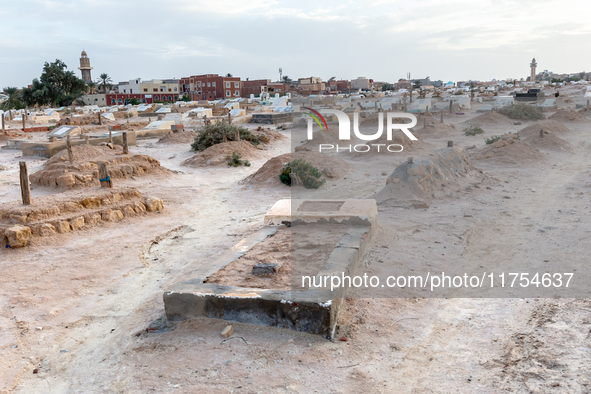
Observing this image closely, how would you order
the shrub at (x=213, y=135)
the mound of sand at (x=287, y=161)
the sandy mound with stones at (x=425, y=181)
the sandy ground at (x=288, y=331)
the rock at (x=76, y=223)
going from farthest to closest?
the shrub at (x=213, y=135) → the mound of sand at (x=287, y=161) → the sandy mound with stones at (x=425, y=181) → the rock at (x=76, y=223) → the sandy ground at (x=288, y=331)

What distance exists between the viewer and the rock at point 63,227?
7879 mm

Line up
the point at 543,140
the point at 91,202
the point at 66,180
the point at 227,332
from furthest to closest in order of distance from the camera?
the point at 543,140 < the point at 66,180 < the point at 91,202 < the point at 227,332

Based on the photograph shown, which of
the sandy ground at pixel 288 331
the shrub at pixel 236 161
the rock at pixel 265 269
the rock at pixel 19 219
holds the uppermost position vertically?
the shrub at pixel 236 161

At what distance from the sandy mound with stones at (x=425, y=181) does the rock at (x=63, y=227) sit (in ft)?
19.0

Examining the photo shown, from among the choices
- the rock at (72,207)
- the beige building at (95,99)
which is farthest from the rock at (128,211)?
the beige building at (95,99)

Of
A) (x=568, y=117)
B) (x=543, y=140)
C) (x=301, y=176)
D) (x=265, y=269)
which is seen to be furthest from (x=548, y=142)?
(x=265, y=269)

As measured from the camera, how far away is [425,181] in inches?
369

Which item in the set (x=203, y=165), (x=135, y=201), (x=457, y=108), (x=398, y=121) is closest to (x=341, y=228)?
(x=135, y=201)

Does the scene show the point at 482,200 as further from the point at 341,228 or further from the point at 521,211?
the point at 341,228

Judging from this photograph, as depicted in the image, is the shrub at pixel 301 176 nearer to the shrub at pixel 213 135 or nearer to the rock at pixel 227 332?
the shrub at pixel 213 135

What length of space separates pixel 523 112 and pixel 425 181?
18.6 meters

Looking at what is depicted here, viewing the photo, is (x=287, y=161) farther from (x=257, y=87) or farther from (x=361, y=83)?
(x=361, y=83)

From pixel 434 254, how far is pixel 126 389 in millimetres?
4162

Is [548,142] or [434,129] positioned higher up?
[434,129]
